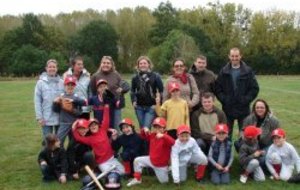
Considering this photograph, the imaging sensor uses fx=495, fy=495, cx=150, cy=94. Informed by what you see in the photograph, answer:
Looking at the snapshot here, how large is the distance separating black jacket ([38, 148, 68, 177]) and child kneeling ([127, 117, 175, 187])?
118 centimetres

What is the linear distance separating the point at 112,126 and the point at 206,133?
5.78 ft

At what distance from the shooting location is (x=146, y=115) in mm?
9180

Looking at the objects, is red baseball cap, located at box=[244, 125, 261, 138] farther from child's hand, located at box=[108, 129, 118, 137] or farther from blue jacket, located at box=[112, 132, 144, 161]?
child's hand, located at box=[108, 129, 118, 137]

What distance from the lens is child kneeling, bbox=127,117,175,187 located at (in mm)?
8102

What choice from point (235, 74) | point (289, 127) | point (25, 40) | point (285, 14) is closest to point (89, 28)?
point (25, 40)

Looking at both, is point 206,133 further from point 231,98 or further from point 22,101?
point 22,101

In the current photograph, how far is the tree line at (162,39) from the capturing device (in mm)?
68375

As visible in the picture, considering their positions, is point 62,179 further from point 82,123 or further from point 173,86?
point 173,86

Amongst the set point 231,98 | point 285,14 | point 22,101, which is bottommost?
point 22,101

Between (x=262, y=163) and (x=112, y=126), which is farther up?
(x=112, y=126)

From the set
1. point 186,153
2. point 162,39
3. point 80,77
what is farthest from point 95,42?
point 186,153

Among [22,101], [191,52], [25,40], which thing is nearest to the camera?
[22,101]

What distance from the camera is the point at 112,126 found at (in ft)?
30.1

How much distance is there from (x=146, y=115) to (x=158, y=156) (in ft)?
3.93
